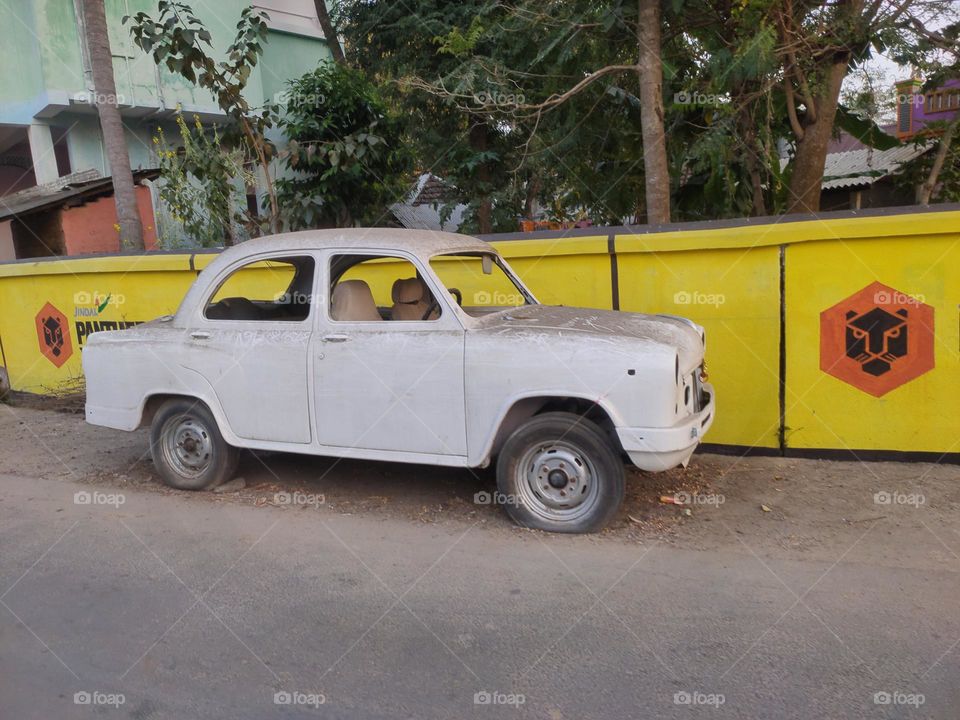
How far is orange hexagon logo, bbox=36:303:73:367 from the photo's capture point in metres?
9.38

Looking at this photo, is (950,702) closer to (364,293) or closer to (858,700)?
(858,700)

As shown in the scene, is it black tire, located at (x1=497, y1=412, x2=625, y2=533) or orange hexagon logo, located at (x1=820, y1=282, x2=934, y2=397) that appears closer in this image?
black tire, located at (x1=497, y1=412, x2=625, y2=533)

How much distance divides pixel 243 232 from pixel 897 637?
11.8 m

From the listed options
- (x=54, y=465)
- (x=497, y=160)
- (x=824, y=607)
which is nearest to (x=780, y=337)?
(x=824, y=607)

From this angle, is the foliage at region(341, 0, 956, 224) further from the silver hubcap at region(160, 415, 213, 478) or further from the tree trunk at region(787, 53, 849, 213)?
the silver hubcap at region(160, 415, 213, 478)

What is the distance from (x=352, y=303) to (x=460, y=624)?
8.07 feet

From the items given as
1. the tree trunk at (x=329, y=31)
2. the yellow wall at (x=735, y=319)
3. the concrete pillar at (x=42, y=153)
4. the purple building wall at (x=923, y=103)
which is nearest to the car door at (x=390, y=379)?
the yellow wall at (x=735, y=319)

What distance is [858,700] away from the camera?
3.16 meters

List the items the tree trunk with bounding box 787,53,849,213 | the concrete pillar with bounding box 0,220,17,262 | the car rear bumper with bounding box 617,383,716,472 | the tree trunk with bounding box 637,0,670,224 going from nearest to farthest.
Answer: the car rear bumper with bounding box 617,383,716,472, the tree trunk with bounding box 637,0,670,224, the tree trunk with bounding box 787,53,849,213, the concrete pillar with bounding box 0,220,17,262

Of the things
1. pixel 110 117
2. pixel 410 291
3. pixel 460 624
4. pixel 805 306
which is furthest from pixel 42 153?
pixel 460 624

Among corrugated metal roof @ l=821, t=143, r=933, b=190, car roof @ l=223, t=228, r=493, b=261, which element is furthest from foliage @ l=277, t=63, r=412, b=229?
corrugated metal roof @ l=821, t=143, r=933, b=190

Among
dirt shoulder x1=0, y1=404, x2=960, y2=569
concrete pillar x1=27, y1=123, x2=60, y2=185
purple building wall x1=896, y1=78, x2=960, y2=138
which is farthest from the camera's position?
concrete pillar x1=27, y1=123, x2=60, y2=185

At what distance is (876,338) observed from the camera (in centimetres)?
595

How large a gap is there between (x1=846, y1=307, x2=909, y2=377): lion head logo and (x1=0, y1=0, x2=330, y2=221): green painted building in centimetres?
1320
